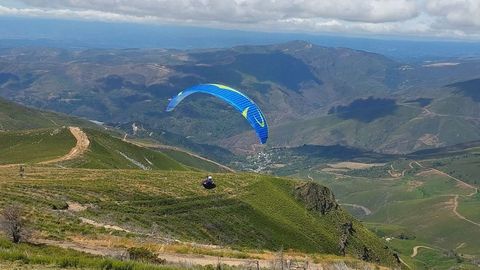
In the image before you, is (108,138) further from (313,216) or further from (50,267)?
(50,267)

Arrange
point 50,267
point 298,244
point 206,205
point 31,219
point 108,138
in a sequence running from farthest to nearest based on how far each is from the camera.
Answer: point 108,138 → point 298,244 → point 206,205 → point 31,219 → point 50,267

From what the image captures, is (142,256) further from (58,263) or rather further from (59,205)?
(59,205)

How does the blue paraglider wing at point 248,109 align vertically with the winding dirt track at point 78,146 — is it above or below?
above

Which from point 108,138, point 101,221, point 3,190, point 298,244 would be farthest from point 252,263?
point 108,138

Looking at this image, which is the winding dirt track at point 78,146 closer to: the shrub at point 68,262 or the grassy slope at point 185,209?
the grassy slope at point 185,209

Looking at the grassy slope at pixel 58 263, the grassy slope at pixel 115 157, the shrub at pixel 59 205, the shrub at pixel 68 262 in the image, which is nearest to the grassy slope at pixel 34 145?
the grassy slope at pixel 115 157

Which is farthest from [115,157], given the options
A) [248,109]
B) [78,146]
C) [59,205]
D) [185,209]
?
[248,109]

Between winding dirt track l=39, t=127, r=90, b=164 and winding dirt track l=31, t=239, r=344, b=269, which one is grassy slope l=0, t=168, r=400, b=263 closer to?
winding dirt track l=31, t=239, r=344, b=269
